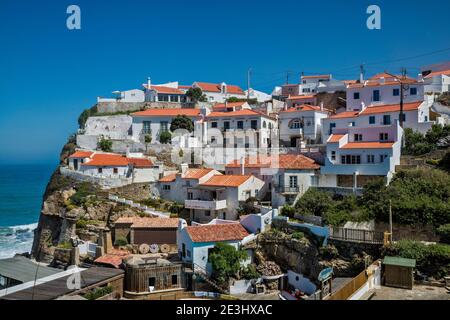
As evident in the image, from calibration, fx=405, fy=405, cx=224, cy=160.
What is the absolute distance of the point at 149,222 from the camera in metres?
30.8

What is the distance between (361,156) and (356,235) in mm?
9508

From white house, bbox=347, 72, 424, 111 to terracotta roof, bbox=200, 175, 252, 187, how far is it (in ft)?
48.2

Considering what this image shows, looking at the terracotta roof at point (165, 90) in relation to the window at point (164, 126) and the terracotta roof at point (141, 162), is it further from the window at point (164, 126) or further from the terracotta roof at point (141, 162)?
the terracotta roof at point (141, 162)

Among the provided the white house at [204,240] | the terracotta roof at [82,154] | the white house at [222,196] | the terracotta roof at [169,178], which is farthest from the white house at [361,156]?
the terracotta roof at [82,154]

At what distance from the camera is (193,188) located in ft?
114

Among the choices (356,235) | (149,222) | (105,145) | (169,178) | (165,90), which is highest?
(165,90)

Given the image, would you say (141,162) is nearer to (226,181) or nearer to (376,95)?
(226,181)

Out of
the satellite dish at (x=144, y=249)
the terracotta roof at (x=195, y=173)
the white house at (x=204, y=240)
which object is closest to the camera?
the white house at (x=204, y=240)

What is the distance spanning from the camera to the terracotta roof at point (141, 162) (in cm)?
3938

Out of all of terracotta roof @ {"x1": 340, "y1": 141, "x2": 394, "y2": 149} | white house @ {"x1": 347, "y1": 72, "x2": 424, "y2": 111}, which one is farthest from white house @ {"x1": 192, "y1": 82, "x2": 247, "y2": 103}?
terracotta roof @ {"x1": 340, "y1": 141, "x2": 394, "y2": 149}

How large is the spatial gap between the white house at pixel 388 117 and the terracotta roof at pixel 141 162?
1795cm

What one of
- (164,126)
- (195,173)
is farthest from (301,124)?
(164,126)

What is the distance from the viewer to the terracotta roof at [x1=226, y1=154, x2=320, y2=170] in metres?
31.5
